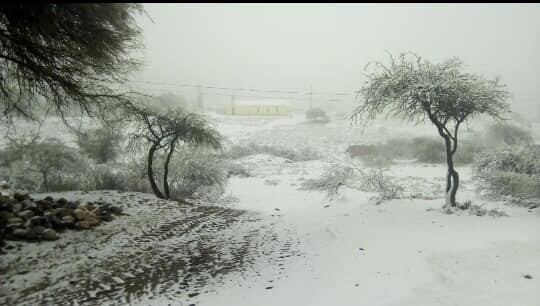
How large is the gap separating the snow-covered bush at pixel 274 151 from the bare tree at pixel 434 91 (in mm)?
20722

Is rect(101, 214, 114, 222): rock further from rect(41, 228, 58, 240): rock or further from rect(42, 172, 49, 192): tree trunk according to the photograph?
rect(42, 172, 49, 192): tree trunk

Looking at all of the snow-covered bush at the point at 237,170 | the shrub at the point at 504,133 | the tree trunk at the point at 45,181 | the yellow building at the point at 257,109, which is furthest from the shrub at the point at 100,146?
the yellow building at the point at 257,109

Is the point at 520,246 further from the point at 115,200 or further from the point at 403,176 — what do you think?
the point at 403,176

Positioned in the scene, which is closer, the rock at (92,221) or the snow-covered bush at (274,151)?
the rock at (92,221)

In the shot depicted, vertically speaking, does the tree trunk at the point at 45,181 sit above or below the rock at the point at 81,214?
below

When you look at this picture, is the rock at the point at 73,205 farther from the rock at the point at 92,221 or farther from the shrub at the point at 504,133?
the shrub at the point at 504,133

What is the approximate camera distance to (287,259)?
6.15m

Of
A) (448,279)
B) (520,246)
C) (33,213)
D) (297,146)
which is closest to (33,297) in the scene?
(33,213)

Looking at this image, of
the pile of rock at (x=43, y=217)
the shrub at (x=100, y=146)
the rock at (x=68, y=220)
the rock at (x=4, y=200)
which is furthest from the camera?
the shrub at (x=100, y=146)

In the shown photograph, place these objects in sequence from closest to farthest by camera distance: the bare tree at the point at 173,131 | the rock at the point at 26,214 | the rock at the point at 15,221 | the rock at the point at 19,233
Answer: the rock at the point at 19,233 → the rock at the point at 15,221 → the rock at the point at 26,214 → the bare tree at the point at 173,131

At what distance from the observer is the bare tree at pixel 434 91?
832 centimetres

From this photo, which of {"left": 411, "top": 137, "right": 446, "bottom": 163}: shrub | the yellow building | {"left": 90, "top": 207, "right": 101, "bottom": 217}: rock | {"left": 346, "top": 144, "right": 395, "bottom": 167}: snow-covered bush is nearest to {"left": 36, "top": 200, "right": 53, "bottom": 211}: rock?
{"left": 90, "top": 207, "right": 101, "bottom": 217}: rock

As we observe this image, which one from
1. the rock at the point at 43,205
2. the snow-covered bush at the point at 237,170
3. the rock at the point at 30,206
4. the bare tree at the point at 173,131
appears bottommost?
the snow-covered bush at the point at 237,170

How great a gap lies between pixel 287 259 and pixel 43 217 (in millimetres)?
5133
